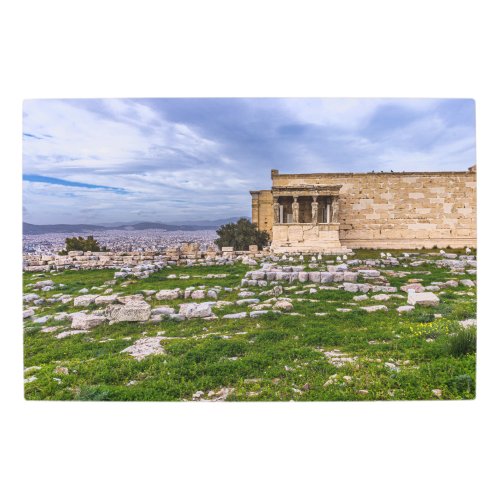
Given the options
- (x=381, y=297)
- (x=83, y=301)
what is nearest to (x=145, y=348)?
(x=83, y=301)

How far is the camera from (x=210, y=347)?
433cm

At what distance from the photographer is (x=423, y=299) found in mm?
5297

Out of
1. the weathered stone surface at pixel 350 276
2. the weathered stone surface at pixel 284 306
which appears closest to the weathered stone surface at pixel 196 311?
the weathered stone surface at pixel 284 306

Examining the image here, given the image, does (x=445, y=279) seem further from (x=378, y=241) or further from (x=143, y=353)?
(x=378, y=241)

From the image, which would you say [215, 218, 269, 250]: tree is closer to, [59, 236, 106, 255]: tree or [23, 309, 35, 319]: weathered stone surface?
[59, 236, 106, 255]: tree

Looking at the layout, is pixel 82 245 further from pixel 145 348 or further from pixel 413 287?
pixel 413 287

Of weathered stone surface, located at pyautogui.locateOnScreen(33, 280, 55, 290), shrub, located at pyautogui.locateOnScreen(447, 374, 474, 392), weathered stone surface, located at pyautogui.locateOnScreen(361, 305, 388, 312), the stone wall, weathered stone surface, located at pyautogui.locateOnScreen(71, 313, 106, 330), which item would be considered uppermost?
the stone wall

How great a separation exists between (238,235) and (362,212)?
25.1ft

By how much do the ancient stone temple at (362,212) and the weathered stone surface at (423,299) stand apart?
5119 mm

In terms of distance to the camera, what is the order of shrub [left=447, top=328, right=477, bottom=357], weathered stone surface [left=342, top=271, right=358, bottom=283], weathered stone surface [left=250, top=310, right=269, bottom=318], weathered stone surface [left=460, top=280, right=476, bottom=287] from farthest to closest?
1. weathered stone surface [left=342, top=271, right=358, bottom=283]
2. weathered stone surface [left=460, top=280, right=476, bottom=287]
3. weathered stone surface [left=250, top=310, right=269, bottom=318]
4. shrub [left=447, top=328, right=477, bottom=357]

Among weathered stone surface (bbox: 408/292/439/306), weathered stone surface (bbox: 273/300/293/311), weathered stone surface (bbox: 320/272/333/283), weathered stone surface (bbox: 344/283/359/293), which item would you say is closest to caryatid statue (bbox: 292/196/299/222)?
weathered stone surface (bbox: 320/272/333/283)

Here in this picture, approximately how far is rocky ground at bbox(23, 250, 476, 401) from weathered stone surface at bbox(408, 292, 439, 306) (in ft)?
0.05

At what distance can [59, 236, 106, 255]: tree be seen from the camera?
Result: 17.5 ft

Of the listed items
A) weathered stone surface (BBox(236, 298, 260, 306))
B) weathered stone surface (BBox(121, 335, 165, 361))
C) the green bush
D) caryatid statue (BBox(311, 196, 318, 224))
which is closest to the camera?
weathered stone surface (BBox(121, 335, 165, 361))
